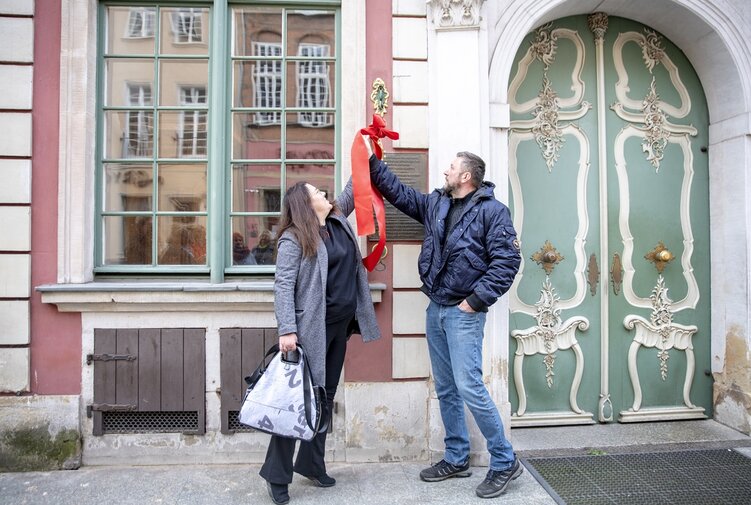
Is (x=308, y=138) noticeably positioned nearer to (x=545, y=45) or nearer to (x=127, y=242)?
(x=127, y=242)

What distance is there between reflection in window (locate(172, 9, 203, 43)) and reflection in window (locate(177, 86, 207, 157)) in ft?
1.29

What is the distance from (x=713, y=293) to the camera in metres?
4.67

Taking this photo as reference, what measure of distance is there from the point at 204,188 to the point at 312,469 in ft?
7.52

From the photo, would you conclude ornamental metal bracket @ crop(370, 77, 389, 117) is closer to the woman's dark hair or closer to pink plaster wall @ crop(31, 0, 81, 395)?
the woman's dark hair

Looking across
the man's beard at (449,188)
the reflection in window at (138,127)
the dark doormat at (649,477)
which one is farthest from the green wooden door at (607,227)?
the reflection in window at (138,127)

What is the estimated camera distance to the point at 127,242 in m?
4.19

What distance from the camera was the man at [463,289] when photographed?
332 centimetres

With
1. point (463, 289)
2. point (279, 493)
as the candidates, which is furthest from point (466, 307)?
point (279, 493)

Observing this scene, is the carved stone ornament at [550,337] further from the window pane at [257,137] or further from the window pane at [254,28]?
the window pane at [254,28]

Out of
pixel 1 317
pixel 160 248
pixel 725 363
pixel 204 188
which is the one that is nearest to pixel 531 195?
pixel 725 363

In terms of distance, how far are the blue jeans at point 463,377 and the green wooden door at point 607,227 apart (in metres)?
1.10

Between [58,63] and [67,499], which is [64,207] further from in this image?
[67,499]

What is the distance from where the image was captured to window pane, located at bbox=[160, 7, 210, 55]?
420 centimetres

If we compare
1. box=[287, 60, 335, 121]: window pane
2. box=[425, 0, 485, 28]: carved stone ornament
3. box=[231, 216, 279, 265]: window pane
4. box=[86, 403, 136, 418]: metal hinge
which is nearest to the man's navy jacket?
box=[287, 60, 335, 121]: window pane
